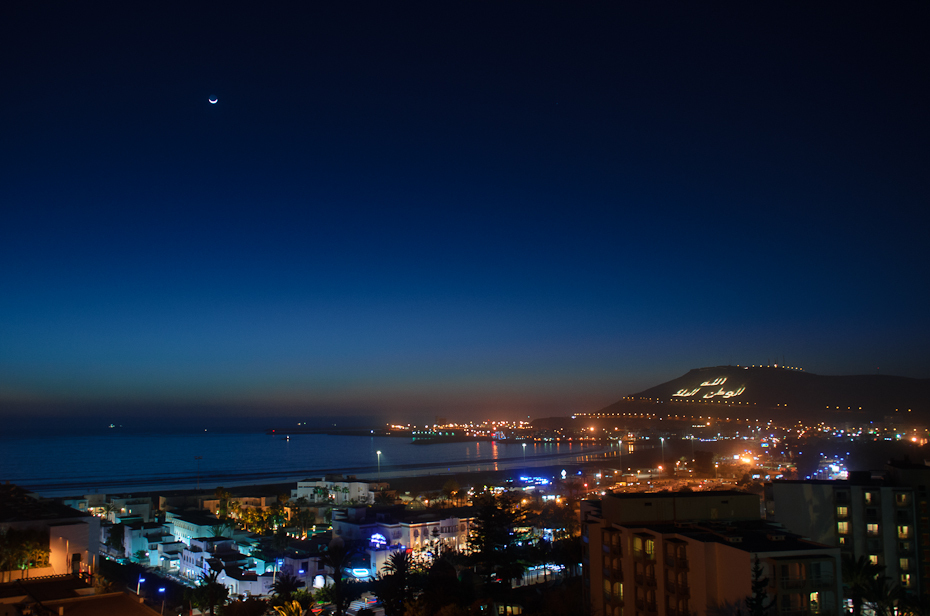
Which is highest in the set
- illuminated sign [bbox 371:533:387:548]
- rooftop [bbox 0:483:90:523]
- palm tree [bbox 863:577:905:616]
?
rooftop [bbox 0:483:90:523]

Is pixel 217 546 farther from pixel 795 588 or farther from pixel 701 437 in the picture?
pixel 701 437

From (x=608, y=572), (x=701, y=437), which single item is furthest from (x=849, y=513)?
(x=701, y=437)

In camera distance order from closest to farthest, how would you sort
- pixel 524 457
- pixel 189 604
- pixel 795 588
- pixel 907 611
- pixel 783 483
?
pixel 795 588
pixel 907 611
pixel 189 604
pixel 783 483
pixel 524 457

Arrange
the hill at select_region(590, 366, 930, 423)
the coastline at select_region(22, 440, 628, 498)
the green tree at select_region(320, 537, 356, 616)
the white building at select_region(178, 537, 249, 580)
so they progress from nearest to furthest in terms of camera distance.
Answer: the green tree at select_region(320, 537, 356, 616)
the white building at select_region(178, 537, 249, 580)
the coastline at select_region(22, 440, 628, 498)
the hill at select_region(590, 366, 930, 423)

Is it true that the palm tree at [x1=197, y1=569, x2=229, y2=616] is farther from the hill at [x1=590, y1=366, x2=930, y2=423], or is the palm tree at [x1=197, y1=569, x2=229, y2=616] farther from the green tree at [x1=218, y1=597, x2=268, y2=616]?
the hill at [x1=590, y1=366, x2=930, y2=423]

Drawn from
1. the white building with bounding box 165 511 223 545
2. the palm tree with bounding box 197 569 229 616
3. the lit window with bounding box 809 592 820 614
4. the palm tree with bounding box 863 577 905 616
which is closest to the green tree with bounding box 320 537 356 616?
the palm tree with bounding box 197 569 229 616

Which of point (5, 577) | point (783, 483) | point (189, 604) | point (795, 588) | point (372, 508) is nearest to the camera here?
point (795, 588)

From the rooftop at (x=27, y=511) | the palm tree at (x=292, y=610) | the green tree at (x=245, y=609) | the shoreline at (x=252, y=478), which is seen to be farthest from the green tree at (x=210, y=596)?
the shoreline at (x=252, y=478)

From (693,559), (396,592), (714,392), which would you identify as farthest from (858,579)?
(714,392)

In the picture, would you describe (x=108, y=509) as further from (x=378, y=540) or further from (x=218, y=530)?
(x=378, y=540)

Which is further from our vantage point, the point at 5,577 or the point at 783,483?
the point at 783,483

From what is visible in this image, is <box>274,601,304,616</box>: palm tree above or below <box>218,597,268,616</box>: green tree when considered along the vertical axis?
above
